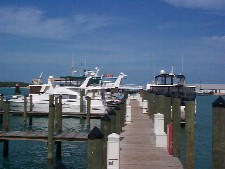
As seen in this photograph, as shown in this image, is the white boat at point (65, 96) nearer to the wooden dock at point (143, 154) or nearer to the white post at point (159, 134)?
the wooden dock at point (143, 154)

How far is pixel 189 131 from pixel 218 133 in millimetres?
2749

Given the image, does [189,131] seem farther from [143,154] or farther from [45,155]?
[45,155]

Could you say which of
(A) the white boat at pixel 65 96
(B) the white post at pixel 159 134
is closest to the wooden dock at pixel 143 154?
(B) the white post at pixel 159 134

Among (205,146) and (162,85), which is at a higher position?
(162,85)

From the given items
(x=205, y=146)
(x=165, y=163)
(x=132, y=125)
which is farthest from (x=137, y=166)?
(x=205, y=146)

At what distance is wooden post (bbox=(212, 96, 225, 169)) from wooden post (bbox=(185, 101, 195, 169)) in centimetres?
235

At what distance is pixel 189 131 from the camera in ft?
34.9

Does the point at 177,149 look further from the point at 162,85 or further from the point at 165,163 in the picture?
the point at 162,85

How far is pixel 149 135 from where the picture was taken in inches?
737

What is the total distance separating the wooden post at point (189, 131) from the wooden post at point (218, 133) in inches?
92.6

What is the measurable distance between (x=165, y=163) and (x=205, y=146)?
1414 cm

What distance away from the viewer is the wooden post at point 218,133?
7.78 metres

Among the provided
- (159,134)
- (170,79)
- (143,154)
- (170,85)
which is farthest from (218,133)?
(170,79)

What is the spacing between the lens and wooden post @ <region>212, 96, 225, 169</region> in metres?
7.78
